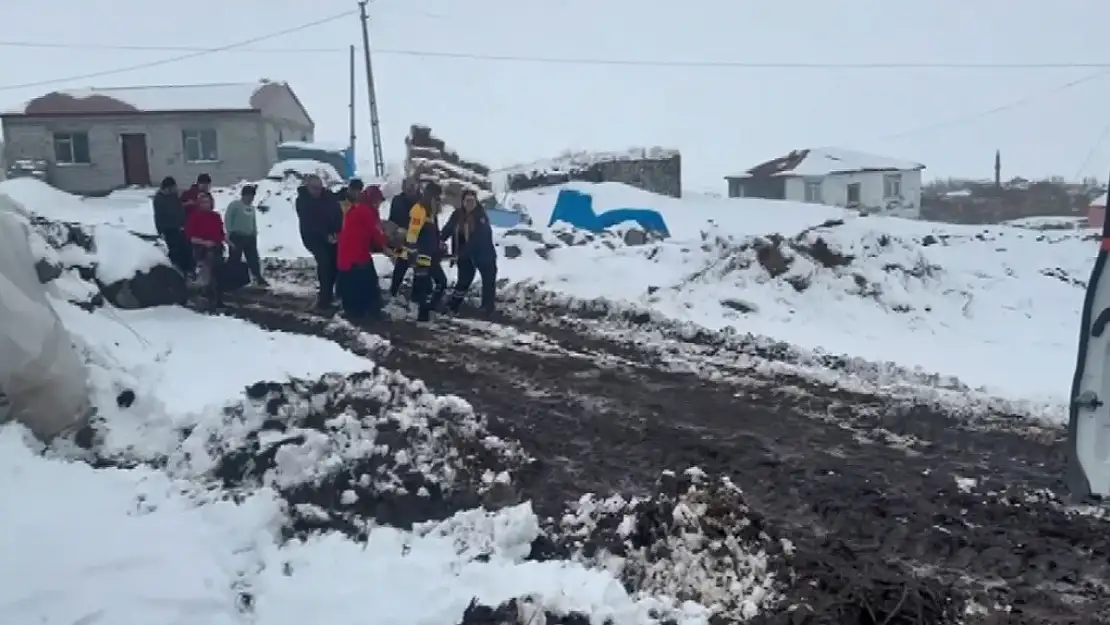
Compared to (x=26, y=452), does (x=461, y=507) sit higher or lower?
lower

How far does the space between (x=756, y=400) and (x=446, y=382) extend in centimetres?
255

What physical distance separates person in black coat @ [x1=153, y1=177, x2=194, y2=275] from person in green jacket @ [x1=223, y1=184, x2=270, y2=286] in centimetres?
67

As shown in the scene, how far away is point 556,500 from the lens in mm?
5680

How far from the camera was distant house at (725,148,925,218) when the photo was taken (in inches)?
1847

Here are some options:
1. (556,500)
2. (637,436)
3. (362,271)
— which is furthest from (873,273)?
(556,500)

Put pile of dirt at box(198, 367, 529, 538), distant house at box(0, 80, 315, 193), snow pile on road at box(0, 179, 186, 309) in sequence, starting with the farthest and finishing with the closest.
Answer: distant house at box(0, 80, 315, 193), snow pile on road at box(0, 179, 186, 309), pile of dirt at box(198, 367, 529, 538)

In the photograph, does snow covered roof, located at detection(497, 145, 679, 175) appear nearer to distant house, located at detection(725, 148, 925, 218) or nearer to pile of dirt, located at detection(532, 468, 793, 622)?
distant house, located at detection(725, 148, 925, 218)

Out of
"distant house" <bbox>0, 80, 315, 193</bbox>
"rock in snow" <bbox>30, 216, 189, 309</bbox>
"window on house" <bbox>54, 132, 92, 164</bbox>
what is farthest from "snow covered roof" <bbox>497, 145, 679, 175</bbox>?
"rock in snow" <bbox>30, 216, 189, 309</bbox>

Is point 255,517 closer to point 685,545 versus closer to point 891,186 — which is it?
point 685,545

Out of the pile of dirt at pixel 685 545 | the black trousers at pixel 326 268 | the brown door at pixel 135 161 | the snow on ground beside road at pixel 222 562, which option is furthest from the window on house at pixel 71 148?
the pile of dirt at pixel 685 545

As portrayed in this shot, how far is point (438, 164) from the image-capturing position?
992 inches

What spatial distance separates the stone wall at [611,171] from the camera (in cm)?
2931

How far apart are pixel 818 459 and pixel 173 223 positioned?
30.1 ft

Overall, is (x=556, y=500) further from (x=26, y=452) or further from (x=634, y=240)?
(x=634, y=240)
